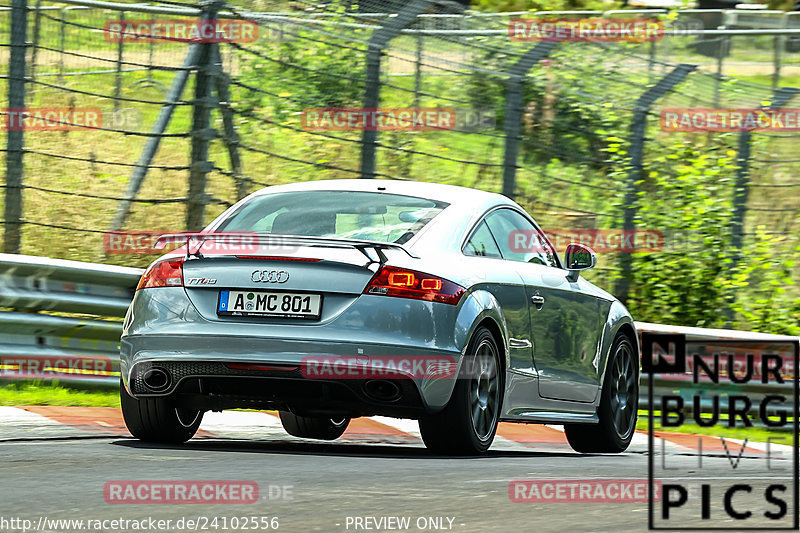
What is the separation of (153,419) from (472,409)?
1.56 metres

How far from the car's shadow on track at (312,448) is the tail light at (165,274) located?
78 centimetres

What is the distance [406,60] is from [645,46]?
340cm

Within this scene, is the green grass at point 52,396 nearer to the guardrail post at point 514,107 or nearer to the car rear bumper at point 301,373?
the car rear bumper at point 301,373

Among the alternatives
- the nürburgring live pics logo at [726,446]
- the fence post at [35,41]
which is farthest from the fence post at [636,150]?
the fence post at [35,41]

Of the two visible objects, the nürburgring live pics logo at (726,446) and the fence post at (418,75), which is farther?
the fence post at (418,75)

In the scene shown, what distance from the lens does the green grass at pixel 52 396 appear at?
9.15m

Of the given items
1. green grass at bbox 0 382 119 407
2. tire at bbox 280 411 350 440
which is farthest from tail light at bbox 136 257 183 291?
green grass at bbox 0 382 119 407

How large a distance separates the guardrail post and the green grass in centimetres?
434

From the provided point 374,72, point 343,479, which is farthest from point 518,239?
point 374,72

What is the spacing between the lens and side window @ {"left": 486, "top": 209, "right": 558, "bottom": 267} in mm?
7891

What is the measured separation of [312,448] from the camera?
7.53 meters

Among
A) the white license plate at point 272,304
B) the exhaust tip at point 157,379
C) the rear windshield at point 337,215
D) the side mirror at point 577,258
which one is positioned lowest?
the exhaust tip at point 157,379

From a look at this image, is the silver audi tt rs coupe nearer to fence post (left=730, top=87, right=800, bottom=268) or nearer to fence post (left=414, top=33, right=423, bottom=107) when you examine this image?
fence post (left=414, top=33, right=423, bottom=107)

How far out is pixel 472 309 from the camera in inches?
274
